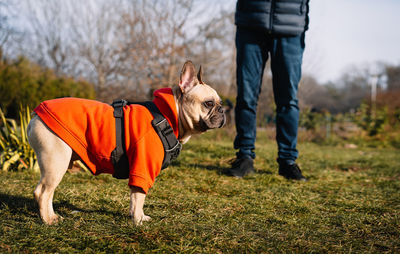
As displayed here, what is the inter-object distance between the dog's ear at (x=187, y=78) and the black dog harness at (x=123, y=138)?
0.28m

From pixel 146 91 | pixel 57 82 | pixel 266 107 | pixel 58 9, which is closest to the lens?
pixel 57 82

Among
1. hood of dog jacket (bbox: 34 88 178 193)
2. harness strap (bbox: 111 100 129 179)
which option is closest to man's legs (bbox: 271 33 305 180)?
hood of dog jacket (bbox: 34 88 178 193)

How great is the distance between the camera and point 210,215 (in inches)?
89.0

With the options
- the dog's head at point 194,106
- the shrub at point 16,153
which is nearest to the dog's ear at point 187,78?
the dog's head at point 194,106

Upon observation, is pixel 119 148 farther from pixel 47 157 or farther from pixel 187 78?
pixel 187 78

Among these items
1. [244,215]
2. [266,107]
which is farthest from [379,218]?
[266,107]

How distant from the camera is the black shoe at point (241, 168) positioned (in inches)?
141

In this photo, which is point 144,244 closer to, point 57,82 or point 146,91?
point 57,82

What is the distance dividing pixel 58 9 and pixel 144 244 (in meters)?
24.3

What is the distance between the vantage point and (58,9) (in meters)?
22.2

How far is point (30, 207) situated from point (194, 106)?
4.54 feet

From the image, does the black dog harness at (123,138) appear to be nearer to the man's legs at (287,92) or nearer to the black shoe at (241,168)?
the black shoe at (241,168)

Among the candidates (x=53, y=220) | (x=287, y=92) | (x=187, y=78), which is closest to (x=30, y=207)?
(x=53, y=220)

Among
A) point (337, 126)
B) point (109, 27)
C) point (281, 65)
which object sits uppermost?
point (109, 27)
